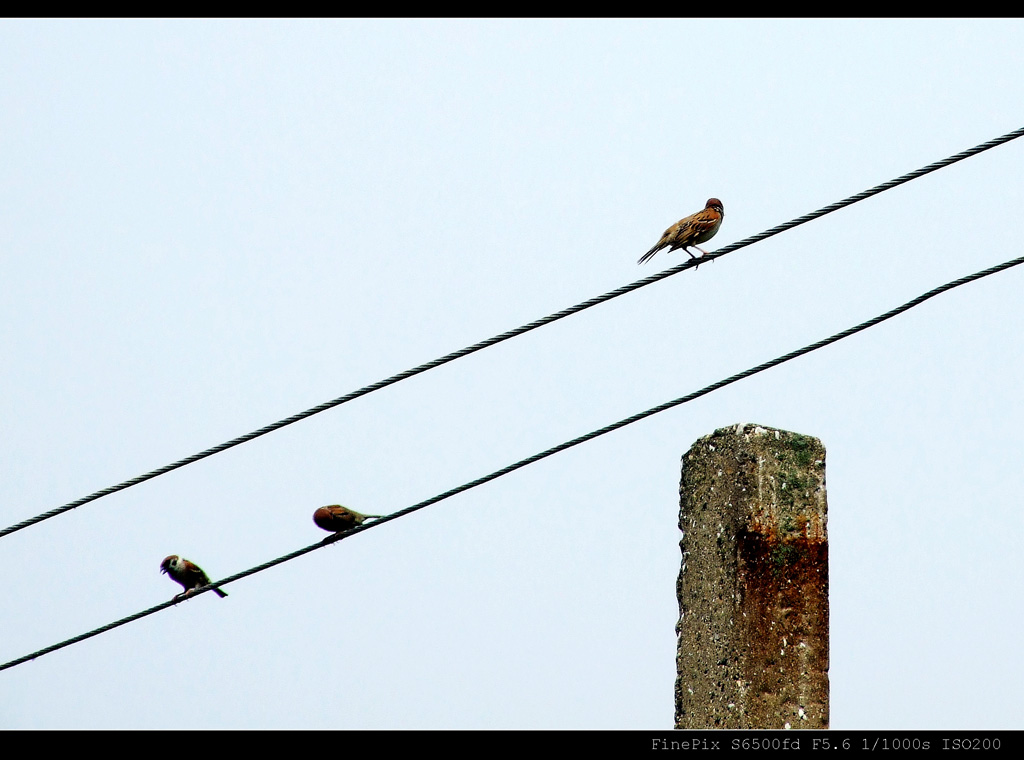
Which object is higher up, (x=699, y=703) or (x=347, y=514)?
(x=347, y=514)

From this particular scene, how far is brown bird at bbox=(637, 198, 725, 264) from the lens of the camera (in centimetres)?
945

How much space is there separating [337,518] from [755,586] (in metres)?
2.99

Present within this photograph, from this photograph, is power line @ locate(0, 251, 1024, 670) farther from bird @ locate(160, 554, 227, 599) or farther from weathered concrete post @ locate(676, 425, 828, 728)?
bird @ locate(160, 554, 227, 599)

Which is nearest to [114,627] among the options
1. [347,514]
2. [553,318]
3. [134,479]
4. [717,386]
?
[134,479]

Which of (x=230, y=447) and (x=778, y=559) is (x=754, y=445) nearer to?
(x=778, y=559)

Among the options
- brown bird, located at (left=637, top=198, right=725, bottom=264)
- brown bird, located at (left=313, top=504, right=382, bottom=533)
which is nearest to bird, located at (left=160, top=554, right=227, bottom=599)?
brown bird, located at (left=313, top=504, right=382, bottom=533)

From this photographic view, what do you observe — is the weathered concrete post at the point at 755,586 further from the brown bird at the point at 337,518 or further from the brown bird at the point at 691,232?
the brown bird at the point at 691,232

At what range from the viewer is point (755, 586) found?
5.75 meters

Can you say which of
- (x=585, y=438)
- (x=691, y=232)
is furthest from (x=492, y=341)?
(x=691, y=232)

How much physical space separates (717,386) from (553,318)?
2.61ft

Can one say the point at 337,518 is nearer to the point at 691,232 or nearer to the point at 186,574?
the point at 186,574

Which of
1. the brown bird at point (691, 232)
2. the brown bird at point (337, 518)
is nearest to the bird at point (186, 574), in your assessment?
the brown bird at point (337, 518)

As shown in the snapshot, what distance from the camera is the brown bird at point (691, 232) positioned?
9.45m
